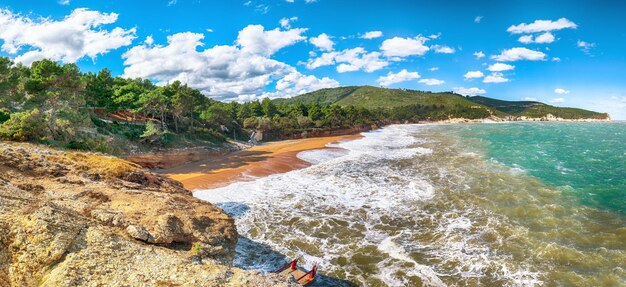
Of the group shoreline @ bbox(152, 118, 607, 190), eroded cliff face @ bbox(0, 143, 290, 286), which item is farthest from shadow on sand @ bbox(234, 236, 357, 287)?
shoreline @ bbox(152, 118, 607, 190)

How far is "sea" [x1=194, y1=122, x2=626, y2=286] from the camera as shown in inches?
503

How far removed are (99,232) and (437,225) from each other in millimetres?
15975

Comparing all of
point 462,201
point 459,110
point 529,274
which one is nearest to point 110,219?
point 529,274

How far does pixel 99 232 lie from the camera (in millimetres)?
5820

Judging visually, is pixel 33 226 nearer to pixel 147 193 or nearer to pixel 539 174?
pixel 147 193

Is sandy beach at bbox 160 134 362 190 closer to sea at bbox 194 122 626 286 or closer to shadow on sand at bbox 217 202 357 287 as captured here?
sea at bbox 194 122 626 286

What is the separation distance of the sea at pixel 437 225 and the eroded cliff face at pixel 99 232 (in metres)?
5.49

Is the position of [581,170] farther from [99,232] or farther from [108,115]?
[108,115]

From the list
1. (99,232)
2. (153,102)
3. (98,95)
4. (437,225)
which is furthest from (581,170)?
(98,95)

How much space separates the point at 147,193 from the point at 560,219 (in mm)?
21110

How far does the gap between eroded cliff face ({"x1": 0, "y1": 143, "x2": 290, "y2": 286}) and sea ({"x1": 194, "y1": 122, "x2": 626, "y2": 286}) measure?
18.0ft

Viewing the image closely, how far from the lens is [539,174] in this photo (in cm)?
3002

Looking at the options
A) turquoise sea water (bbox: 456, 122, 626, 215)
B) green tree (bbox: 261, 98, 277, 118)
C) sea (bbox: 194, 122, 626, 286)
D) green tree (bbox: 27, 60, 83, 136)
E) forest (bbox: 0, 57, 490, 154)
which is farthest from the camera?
green tree (bbox: 261, 98, 277, 118)

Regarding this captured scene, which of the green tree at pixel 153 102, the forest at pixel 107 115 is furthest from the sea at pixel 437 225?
the green tree at pixel 153 102
